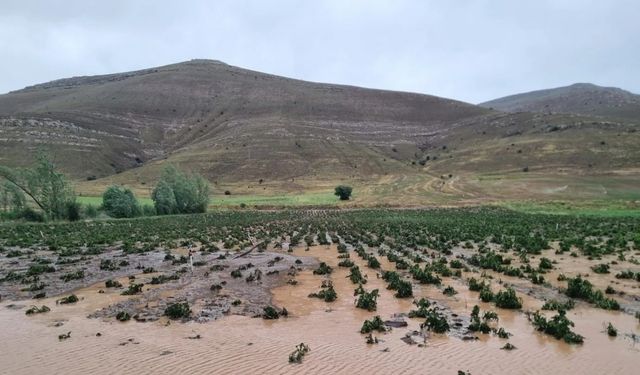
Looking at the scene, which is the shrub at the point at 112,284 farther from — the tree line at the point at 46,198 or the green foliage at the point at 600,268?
the tree line at the point at 46,198

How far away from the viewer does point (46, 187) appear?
56.2m

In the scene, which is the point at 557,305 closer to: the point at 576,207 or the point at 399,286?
the point at 399,286

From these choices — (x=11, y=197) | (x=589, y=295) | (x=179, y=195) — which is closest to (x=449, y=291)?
(x=589, y=295)

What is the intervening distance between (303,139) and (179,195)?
67.3 m

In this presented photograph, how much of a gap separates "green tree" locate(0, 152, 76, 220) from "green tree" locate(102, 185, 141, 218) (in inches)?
209

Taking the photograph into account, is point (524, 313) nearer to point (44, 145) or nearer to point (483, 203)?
point (483, 203)

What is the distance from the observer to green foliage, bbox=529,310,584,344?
13.0 m

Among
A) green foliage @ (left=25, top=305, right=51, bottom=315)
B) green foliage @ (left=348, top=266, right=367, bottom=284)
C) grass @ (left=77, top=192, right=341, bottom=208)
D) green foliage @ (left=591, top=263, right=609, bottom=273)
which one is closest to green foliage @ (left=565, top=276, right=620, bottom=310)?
green foliage @ (left=591, top=263, right=609, bottom=273)

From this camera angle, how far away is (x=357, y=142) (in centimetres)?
14012

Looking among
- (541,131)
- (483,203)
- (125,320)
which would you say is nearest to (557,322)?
(125,320)

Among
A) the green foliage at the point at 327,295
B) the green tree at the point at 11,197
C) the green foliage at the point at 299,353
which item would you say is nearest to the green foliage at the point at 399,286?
the green foliage at the point at 327,295

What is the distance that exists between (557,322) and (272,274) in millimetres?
13123

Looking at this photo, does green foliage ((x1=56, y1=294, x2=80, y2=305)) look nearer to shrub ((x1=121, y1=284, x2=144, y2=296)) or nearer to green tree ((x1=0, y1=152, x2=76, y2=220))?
shrub ((x1=121, y1=284, x2=144, y2=296))

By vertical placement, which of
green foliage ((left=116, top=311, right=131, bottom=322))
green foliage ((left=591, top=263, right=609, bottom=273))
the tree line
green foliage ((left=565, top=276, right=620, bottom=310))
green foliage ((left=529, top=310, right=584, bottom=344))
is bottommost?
green foliage ((left=591, top=263, right=609, bottom=273))
